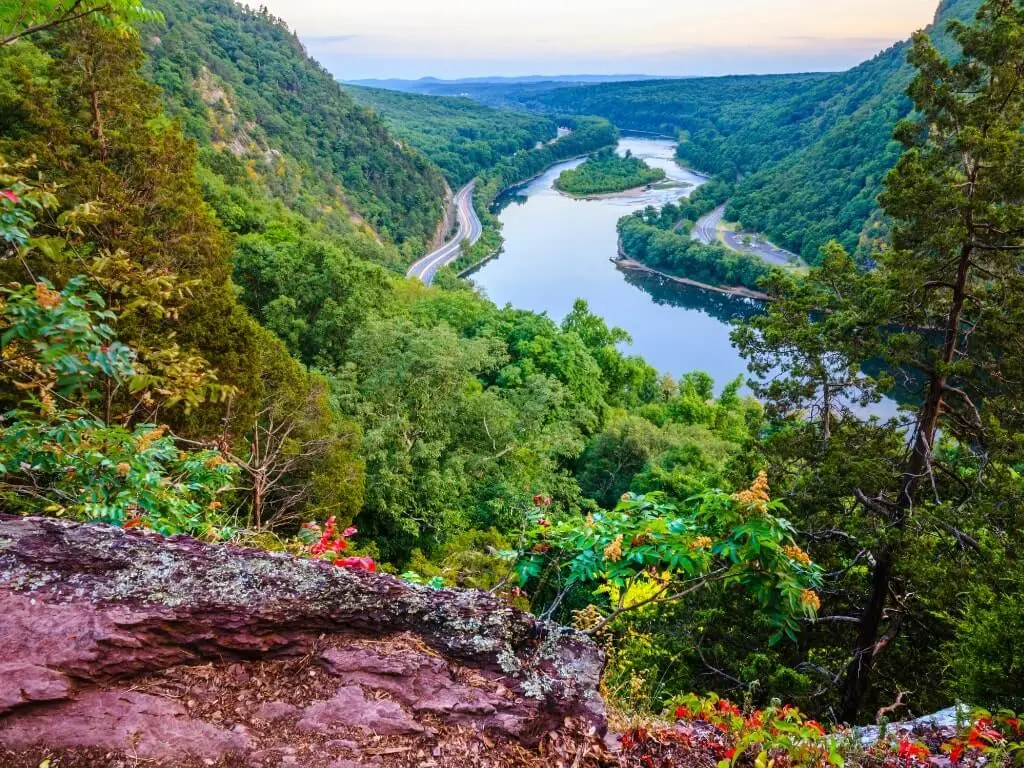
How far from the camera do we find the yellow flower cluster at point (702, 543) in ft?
10.8

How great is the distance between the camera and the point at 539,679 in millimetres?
2572

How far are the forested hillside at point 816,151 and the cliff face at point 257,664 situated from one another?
50.6 meters

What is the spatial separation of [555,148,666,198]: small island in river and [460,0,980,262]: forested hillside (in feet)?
52.1

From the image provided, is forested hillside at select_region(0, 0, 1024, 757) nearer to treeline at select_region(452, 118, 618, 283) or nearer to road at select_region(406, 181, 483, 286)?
treeline at select_region(452, 118, 618, 283)

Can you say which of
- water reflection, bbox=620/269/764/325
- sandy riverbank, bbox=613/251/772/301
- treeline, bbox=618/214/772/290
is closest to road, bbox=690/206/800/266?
treeline, bbox=618/214/772/290

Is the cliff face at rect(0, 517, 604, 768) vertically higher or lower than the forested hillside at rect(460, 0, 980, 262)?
lower

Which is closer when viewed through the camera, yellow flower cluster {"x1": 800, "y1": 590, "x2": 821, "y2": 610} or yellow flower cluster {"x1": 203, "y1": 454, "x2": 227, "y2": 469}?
yellow flower cluster {"x1": 800, "y1": 590, "x2": 821, "y2": 610}

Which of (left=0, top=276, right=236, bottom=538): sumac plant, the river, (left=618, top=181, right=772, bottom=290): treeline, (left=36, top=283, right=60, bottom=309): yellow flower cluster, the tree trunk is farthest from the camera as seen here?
(left=618, top=181, right=772, bottom=290): treeline

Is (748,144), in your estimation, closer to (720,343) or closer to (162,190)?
(720,343)

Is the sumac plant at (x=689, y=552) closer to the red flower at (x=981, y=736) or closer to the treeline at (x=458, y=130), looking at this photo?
the red flower at (x=981, y=736)

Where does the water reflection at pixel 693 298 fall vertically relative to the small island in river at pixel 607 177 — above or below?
below

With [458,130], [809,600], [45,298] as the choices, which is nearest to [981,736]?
[809,600]

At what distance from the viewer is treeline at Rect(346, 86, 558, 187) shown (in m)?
130

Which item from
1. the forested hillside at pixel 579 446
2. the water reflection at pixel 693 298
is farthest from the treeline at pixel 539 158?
the forested hillside at pixel 579 446
